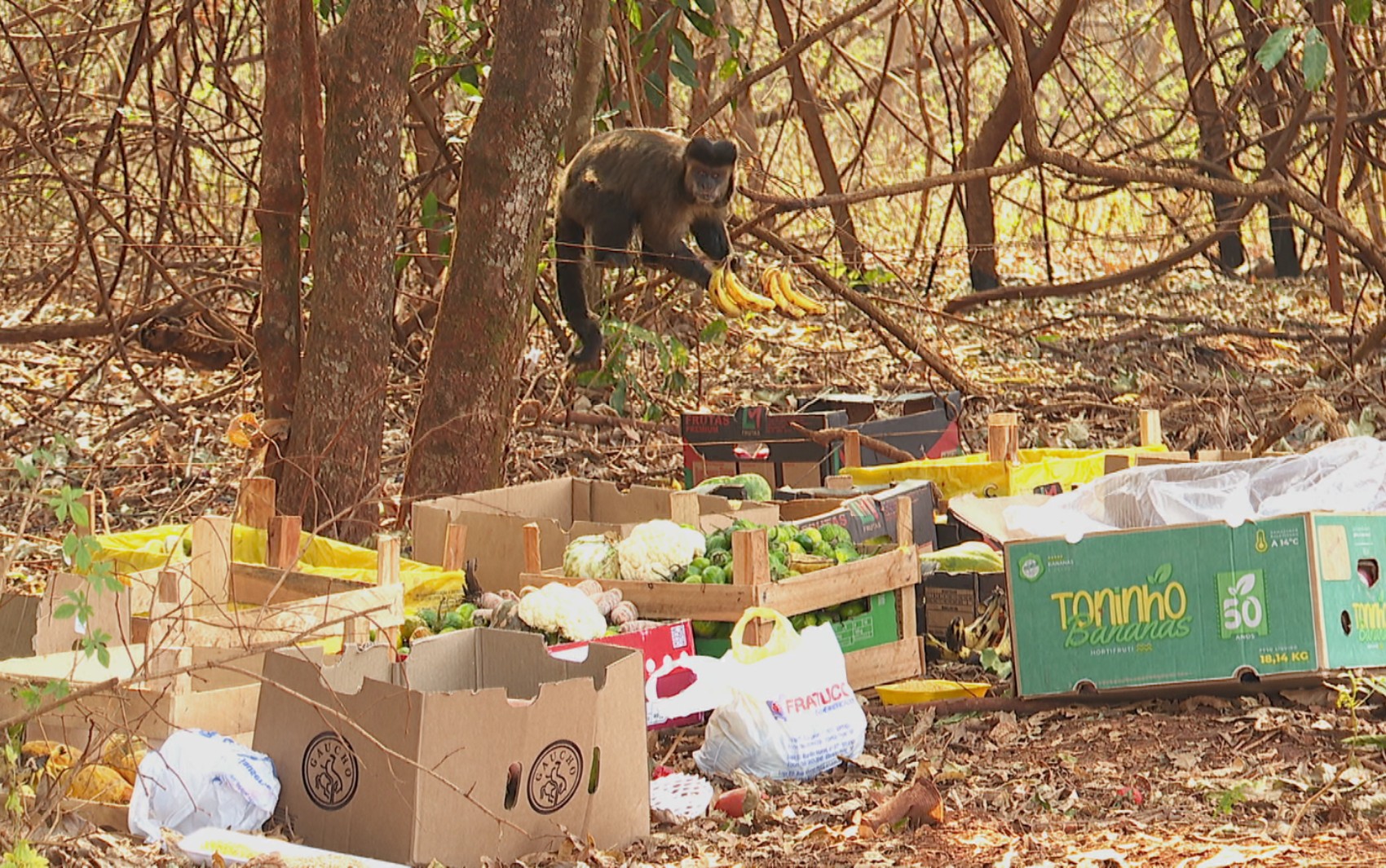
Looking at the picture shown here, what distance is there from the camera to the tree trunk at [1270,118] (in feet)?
29.1

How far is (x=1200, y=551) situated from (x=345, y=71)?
308cm

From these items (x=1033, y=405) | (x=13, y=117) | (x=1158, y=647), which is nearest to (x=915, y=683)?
(x=1158, y=647)

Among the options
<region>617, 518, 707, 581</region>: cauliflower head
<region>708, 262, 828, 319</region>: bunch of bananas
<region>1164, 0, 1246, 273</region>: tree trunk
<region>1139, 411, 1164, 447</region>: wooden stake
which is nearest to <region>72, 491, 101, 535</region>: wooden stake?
<region>617, 518, 707, 581</region>: cauliflower head

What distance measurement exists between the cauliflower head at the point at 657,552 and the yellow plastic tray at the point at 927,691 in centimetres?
59

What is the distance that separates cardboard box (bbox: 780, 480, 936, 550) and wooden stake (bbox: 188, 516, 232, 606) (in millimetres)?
1473

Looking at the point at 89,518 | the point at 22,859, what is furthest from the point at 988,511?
the point at 22,859

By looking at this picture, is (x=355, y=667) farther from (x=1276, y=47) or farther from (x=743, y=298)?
(x=1276, y=47)

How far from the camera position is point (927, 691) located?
4105mm

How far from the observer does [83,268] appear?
10.2 meters

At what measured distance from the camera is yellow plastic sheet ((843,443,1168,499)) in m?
5.20

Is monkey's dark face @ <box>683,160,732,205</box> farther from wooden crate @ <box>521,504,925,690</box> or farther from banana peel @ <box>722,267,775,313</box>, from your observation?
wooden crate @ <box>521,504,925,690</box>

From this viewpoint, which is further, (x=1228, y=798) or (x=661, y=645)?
(x=661, y=645)

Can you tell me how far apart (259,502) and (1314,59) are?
11.7ft

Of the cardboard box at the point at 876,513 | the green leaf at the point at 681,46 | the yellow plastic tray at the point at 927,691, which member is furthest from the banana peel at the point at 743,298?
the yellow plastic tray at the point at 927,691
